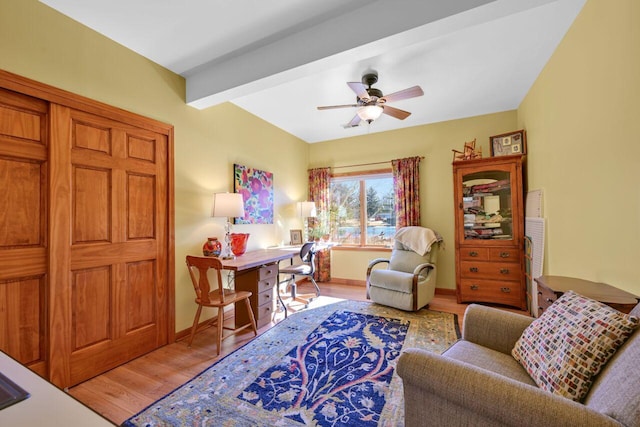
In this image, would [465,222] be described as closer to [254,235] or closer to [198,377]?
[254,235]

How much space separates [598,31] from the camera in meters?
1.74

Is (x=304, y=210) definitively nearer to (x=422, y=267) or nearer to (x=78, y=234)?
(x=422, y=267)

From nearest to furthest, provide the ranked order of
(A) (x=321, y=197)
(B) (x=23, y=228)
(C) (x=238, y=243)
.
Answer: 1. (B) (x=23, y=228)
2. (C) (x=238, y=243)
3. (A) (x=321, y=197)

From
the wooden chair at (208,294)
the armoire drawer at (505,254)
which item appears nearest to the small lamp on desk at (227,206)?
the wooden chair at (208,294)

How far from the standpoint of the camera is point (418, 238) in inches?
147

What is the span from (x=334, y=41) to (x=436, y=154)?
9.22ft

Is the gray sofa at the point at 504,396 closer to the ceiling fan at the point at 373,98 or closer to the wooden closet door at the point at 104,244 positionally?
the ceiling fan at the point at 373,98

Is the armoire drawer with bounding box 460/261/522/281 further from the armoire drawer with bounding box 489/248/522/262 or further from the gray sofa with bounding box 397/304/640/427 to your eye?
the gray sofa with bounding box 397/304/640/427

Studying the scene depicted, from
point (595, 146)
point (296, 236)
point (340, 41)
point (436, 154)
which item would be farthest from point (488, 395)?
point (436, 154)

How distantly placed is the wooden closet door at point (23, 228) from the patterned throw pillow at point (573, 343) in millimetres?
3006

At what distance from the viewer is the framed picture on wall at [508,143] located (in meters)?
3.37

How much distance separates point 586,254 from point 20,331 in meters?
4.02

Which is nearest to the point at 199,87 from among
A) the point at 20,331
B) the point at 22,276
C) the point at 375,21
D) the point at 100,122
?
the point at 100,122

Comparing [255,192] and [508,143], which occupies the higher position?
[508,143]
